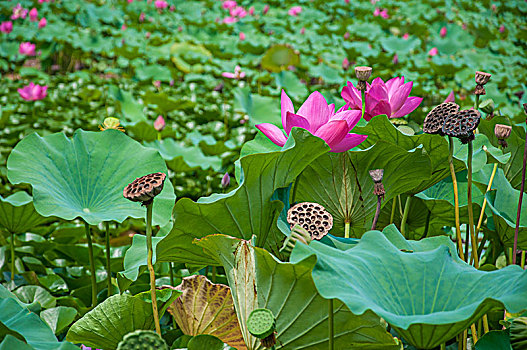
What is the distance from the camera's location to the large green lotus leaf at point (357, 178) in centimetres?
73

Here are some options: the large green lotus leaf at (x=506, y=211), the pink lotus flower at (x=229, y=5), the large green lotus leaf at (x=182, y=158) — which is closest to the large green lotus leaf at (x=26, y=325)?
the large green lotus leaf at (x=506, y=211)

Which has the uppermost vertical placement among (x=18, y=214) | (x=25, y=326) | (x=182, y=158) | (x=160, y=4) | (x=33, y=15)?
(x=25, y=326)

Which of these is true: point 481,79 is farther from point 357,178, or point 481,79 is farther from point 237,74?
point 237,74

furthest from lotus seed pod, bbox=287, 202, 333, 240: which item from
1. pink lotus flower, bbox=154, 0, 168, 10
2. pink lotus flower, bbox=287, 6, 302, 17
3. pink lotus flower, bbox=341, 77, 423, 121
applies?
pink lotus flower, bbox=287, 6, 302, 17

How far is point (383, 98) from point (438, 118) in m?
0.21

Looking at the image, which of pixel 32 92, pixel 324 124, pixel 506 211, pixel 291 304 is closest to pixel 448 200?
pixel 506 211

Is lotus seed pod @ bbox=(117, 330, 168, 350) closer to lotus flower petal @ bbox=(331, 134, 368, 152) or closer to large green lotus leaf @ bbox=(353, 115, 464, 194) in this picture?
lotus flower petal @ bbox=(331, 134, 368, 152)

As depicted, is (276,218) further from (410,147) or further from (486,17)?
(486,17)

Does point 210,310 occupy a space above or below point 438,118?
below

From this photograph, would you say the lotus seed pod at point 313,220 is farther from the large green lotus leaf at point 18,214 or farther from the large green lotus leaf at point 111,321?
the large green lotus leaf at point 18,214

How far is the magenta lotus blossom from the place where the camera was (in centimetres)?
67

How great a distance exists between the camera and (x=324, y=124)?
708 millimetres

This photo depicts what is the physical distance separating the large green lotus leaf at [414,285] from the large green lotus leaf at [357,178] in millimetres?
194

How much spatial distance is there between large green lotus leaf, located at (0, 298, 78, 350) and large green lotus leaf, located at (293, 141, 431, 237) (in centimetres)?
39
